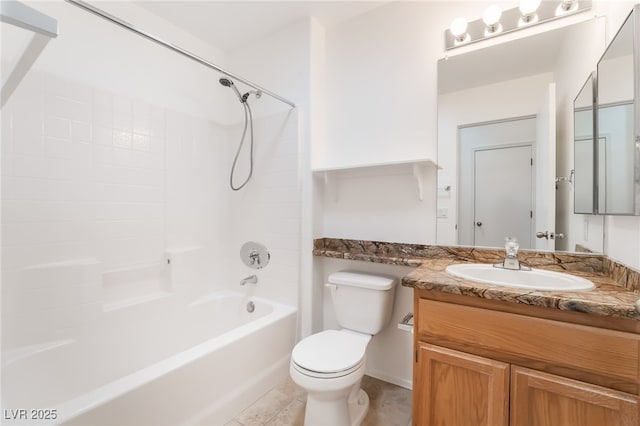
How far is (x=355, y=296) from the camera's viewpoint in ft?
5.57

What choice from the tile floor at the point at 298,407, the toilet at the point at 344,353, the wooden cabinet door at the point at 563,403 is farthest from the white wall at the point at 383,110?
the wooden cabinet door at the point at 563,403

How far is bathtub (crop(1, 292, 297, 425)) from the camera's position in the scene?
109 centimetres

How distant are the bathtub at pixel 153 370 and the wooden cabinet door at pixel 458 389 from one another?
37.1 inches

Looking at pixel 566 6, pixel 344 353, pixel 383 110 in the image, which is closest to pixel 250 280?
pixel 344 353

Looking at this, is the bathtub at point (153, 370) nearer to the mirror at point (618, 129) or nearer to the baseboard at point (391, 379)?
the baseboard at point (391, 379)

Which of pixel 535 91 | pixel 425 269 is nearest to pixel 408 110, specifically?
pixel 535 91

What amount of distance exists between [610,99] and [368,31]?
1.42m

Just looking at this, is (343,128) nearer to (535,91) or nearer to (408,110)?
(408,110)

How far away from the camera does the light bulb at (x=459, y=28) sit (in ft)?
5.18

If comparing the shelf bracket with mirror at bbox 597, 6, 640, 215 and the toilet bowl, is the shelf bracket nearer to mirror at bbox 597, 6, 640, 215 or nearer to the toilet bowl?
mirror at bbox 597, 6, 640, 215

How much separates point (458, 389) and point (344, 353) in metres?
0.52

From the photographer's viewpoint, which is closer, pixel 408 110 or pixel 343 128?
pixel 408 110

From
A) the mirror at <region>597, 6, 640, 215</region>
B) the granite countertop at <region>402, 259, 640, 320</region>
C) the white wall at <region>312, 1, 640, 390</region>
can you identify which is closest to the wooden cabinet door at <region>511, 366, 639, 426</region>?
the granite countertop at <region>402, 259, 640, 320</region>

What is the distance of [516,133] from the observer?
4.91 ft
